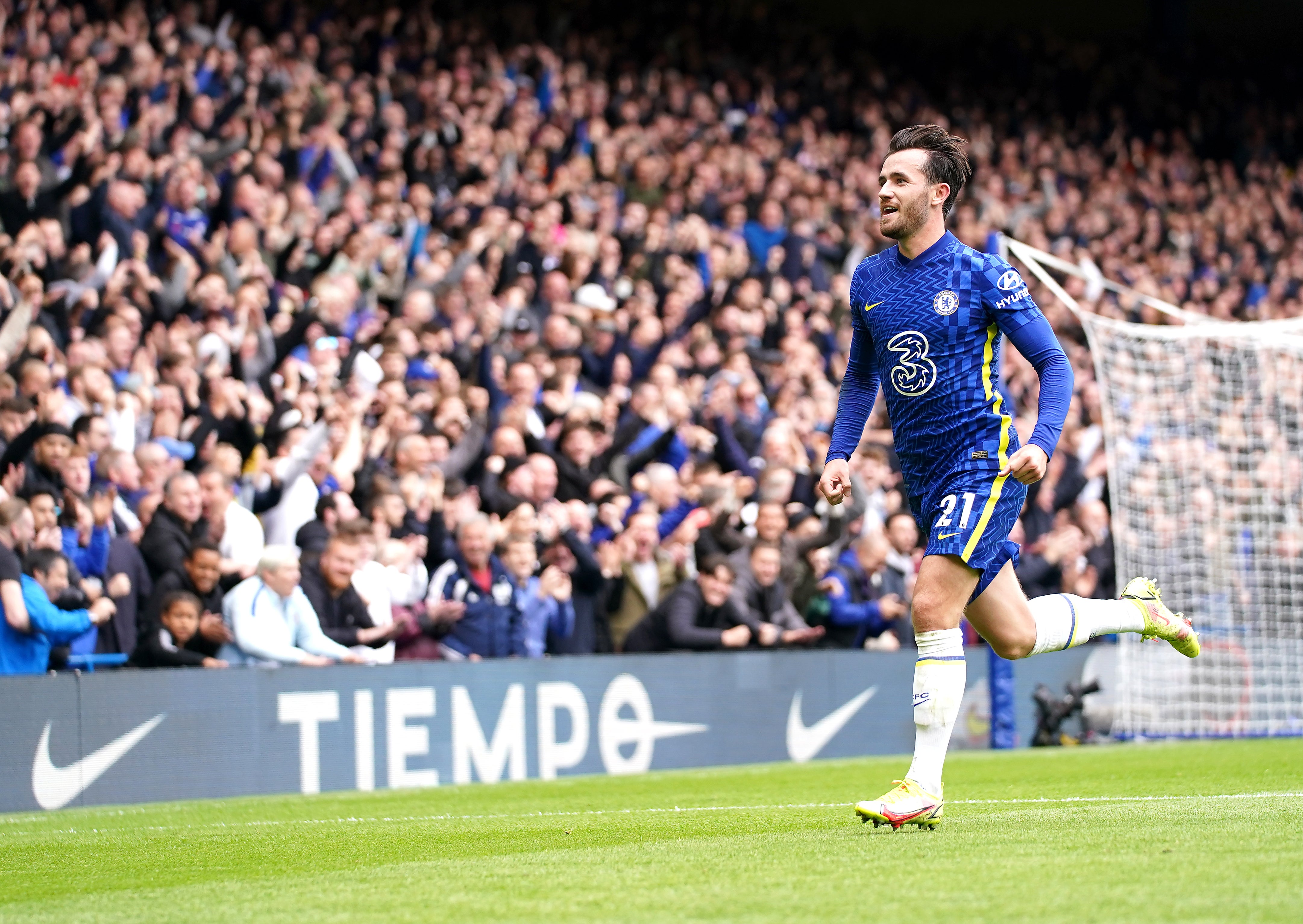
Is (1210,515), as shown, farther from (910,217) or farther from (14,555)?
(14,555)

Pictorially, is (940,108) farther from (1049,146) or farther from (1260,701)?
(1260,701)

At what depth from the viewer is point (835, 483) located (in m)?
5.74

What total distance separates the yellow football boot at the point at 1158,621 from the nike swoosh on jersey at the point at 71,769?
568 cm

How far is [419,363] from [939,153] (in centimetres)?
757

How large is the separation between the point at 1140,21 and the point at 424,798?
23.9 metres

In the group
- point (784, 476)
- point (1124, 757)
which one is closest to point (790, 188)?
point (784, 476)

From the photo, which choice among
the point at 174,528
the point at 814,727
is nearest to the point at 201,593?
the point at 174,528

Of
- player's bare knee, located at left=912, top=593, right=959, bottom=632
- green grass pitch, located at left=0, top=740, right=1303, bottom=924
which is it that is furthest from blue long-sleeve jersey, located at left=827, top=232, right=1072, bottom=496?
green grass pitch, located at left=0, top=740, right=1303, bottom=924

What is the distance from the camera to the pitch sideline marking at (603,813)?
664 cm

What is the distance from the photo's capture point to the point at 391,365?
12117 mm

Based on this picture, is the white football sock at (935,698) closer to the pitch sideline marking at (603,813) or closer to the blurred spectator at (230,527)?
the pitch sideline marking at (603,813)

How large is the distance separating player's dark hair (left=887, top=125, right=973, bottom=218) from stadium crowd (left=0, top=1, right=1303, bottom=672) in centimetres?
522

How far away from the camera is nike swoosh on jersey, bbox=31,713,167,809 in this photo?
30.2 ft

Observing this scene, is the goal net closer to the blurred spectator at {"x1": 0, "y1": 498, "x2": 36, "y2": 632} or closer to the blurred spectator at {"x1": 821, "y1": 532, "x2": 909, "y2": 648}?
the blurred spectator at {"x1": 821, "y1": 532, "x2": 909, "y2": 648}
